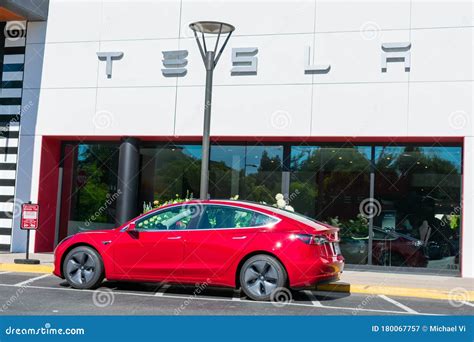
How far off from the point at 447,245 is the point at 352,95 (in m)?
4.10

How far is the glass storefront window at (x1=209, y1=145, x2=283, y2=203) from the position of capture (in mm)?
16016

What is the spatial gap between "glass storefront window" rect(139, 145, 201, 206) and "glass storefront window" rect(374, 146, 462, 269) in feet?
15.2

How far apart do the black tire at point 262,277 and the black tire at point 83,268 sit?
227cm

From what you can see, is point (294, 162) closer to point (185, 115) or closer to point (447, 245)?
point (185, 115)

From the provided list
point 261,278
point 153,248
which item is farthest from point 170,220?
point 261,278

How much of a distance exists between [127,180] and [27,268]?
13.5 ft

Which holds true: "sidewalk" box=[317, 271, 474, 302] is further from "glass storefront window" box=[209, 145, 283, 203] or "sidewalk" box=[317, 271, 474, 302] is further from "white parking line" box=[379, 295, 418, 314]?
"glass storefront window" box=[209, 145, 283, 203]

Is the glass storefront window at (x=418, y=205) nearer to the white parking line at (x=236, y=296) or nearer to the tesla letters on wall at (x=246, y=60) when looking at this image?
the tesla letters on wall at (x=246, y=60)

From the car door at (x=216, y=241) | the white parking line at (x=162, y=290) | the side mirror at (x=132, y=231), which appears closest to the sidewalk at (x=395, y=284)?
the car door at (x=216, y=241)

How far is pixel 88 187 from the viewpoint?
17.5 m

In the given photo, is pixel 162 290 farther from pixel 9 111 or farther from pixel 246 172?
pixel 9 111

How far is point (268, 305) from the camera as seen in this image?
8.89 meters

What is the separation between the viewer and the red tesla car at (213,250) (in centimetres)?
920
